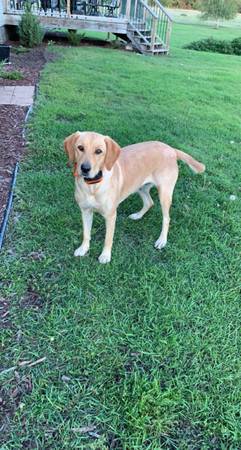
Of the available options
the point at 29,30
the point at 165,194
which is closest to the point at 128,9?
the point at 29,30

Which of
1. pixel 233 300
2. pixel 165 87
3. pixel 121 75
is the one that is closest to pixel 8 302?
pixel 233 300

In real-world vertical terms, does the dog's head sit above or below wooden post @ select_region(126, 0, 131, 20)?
below

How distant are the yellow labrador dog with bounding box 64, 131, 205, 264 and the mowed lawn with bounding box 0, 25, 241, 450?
0.30 meters

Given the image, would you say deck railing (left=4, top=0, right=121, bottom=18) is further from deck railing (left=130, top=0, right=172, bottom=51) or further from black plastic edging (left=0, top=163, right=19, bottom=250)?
black plastic edging (left=0, top=163, right=19, bottom=250)

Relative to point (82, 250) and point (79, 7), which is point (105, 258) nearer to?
point (82, 250)

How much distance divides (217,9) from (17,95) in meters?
38.4

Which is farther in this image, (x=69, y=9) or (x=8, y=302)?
(x=69, y=9)

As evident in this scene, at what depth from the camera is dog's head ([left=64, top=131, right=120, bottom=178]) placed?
2.66 meters

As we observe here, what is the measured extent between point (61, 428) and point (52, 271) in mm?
1315

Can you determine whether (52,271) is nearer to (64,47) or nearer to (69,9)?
(64,47)

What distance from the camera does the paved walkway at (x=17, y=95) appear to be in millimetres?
6574

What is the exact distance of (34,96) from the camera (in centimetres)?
704

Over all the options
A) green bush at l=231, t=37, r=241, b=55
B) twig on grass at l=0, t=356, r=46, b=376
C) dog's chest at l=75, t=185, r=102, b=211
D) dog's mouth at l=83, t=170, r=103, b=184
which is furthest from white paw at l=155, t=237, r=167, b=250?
green bush at l=231, t=37, r=241, b=55

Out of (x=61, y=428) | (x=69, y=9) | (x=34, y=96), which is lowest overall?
(x=61, y=428)
